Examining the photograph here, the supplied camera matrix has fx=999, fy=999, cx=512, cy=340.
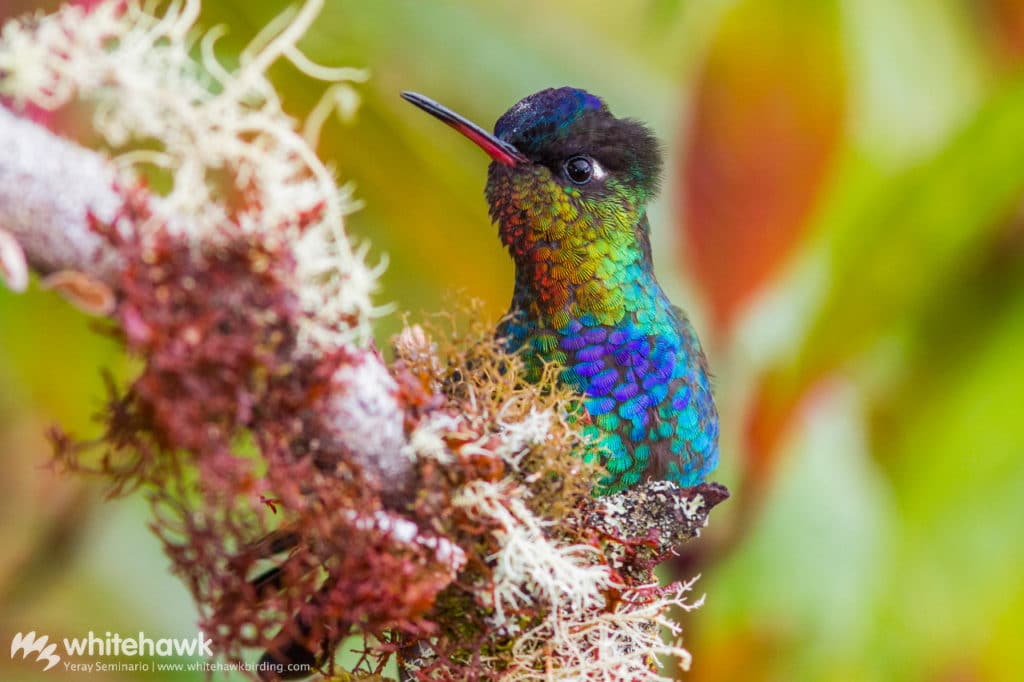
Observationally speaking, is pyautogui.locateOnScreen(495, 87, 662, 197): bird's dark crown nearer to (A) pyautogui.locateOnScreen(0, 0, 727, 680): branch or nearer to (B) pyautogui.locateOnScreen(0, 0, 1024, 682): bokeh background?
(B) pyautogui.locateOnScreen(0, 0, 1024, 682): bokeh background

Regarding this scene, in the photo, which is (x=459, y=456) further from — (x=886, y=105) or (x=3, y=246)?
(x=886, y=105)

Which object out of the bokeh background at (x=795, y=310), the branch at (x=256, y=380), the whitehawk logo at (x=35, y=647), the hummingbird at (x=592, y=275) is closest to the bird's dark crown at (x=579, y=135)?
the hummingbird at (x=592, y=275)

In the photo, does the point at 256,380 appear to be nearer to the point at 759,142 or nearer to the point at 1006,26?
the point at 759,142

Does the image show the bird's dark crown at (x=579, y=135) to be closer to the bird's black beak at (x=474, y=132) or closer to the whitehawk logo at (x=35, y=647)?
the bird's black beak at (x=474, y=132)

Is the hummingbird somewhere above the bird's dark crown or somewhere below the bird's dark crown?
below

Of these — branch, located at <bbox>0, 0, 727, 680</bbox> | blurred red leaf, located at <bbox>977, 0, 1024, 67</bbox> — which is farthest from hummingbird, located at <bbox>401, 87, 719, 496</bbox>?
blurred red leaf, located at <bbox>977, 0, 1024, 67</bbox>

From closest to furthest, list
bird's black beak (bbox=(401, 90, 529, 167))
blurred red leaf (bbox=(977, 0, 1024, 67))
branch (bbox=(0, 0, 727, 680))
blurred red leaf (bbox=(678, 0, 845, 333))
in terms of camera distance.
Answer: branch (bbox=(0, 0, 727, 680))
bird's black beak (bbox=(401, 90, 529, 167))
blurred red leaf (bbox=(678, 0, 845, 333))
blurred red leaf (bbox=(977, 0, 1024, 67))
